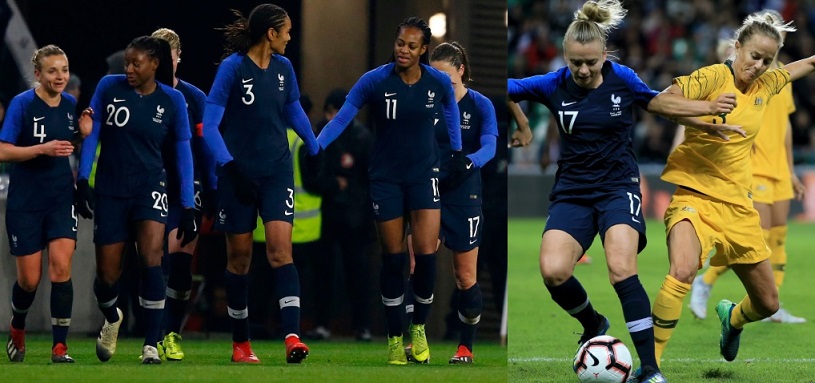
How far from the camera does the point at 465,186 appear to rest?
771cm

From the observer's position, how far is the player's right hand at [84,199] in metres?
7.13

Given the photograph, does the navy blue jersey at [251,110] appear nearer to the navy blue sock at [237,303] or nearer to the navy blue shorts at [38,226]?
the navy blue sock at [237,303]

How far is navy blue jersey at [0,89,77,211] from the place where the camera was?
7.27 metres

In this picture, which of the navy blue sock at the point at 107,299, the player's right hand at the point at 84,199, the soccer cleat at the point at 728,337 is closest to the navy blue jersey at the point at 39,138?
the player's right hand at the point at 84,199

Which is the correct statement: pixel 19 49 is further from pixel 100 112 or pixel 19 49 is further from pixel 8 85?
pixel 100 112

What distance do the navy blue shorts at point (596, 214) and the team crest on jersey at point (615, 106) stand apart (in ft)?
1.26

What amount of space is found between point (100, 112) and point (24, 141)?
489 mm

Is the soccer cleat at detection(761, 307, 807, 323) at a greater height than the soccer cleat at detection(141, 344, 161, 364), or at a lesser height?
lesser

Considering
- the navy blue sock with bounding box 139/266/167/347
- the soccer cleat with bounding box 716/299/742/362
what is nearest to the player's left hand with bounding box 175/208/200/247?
A: the navy blue sock with bounding box 139/266/167/347

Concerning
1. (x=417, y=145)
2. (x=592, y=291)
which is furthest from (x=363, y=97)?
(x=592, y=291)

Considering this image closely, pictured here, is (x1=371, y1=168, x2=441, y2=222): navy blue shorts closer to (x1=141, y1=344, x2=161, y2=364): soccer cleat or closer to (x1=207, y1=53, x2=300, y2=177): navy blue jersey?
(x1=207, y1=53, x2=300, y2=177): navy blue jersey

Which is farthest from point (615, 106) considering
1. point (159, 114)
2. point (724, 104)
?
point (159, 114)

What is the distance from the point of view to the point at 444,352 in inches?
310

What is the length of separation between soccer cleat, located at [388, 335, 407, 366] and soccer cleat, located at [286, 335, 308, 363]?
600 millimetres
